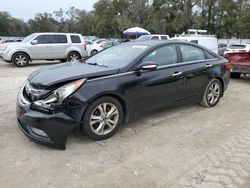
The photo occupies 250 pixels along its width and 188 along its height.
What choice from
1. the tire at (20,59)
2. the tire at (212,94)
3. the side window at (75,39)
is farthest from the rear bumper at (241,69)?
the tire at (20,59)

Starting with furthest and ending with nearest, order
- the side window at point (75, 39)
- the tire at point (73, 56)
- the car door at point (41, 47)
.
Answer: the side window at point (75, 39), the tire at point (73, 56), the car door at point (41, 47)

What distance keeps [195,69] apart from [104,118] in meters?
2.25

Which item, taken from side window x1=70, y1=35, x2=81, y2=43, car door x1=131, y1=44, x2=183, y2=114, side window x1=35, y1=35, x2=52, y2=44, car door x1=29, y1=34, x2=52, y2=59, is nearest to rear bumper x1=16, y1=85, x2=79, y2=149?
car door x1=131, y1=44, x2=183, y2=114

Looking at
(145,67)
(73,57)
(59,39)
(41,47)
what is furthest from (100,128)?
(59,39)

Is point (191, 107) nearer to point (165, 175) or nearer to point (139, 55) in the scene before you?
point (139, 55)

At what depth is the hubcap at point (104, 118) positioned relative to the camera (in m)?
4.14

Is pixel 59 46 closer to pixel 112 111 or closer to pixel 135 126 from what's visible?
pixel 135 126

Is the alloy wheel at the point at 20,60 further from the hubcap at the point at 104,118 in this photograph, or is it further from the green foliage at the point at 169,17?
the green foliage at the point at 169,17

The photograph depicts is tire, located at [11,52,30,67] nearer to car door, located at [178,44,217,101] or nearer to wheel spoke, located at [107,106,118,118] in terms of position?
car door, located at [178,44,217,101]

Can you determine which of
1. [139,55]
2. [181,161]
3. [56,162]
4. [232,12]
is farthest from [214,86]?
[232,12]

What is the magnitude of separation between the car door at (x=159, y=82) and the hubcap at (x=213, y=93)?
1.06m

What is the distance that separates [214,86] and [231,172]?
117 inches

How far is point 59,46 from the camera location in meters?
14.5

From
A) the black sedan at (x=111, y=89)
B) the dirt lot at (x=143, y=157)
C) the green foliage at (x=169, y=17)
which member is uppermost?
the green foliage at (x=169, y=17)
